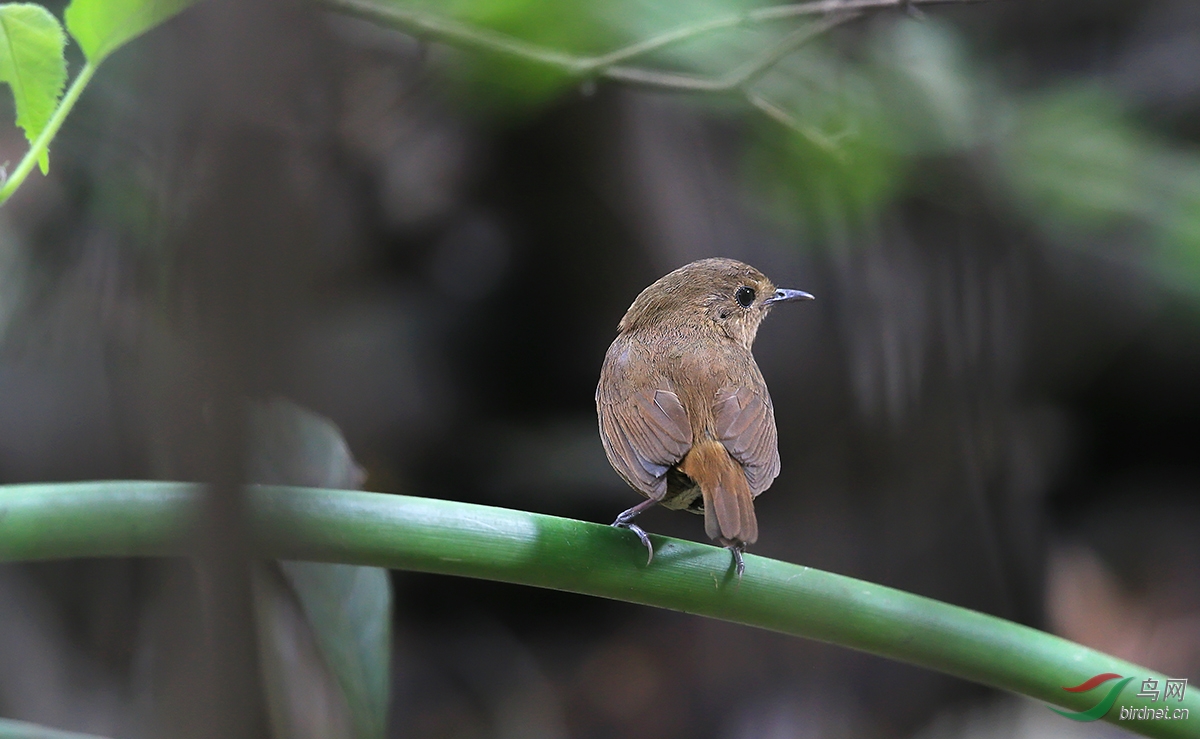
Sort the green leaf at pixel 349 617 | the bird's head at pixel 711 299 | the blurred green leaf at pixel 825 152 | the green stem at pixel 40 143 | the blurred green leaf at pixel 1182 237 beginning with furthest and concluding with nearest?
1. the blurred green leaf at pixel 1182 237
2. the blurred green leaf at pixel 825 152
3. the bird's head at pixel 711 299
4. the green leaf at pixel 349 617
5. the green stem at pixel 40 143

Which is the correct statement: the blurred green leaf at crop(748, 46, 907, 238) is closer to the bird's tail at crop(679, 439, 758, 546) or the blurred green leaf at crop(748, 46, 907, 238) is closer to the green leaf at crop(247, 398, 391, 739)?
the bird's tail at crop(679, 439, 758, 546)

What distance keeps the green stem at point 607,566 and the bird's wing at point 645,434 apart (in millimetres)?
184

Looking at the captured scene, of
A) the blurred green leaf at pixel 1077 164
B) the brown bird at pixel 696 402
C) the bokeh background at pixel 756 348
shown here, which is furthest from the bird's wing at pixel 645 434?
the blurred green leaf at pixel 1077 164

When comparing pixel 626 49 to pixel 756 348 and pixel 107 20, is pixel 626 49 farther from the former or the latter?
pixel 756 348

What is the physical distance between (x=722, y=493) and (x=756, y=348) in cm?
158

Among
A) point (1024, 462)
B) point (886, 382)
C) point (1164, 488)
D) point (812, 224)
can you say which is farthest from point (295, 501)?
point (1164, 488)

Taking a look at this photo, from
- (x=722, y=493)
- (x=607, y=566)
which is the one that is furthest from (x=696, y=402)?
(x=607, y=566)

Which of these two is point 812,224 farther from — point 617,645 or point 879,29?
point 617,645

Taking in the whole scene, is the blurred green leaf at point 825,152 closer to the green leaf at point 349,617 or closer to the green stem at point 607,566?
the green stem at point 607,566

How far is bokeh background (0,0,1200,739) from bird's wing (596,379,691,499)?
108cm

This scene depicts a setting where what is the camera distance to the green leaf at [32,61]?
108cm

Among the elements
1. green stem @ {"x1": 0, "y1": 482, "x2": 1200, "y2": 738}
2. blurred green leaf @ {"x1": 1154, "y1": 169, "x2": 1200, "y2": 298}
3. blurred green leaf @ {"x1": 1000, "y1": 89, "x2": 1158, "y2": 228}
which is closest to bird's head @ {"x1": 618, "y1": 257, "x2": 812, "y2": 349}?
green stem @ {"x1": 0, "y1": 482, "x2": 1200, "y2": 738}

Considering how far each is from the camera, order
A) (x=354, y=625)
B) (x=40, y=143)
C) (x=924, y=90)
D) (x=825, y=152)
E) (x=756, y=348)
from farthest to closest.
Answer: (x=756, y=348)
(x=924, y=90)
(x=825, y=152)
(x=354, y=625)
(x=40, y=143)

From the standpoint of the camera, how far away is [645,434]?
154cm
